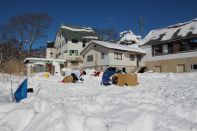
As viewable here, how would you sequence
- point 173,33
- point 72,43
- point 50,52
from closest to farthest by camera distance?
point 173,33, point 72,43, point 50,52

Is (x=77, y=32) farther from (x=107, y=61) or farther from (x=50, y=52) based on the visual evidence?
(x=107, y=61)

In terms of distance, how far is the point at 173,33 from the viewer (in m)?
28.4

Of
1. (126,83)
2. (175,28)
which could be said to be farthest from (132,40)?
(126,83)

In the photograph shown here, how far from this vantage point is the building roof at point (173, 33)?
86.4 feet

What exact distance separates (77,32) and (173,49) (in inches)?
849

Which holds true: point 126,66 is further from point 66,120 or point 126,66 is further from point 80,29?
point 66,120

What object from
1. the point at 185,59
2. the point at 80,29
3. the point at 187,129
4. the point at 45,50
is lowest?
the point at 187,129

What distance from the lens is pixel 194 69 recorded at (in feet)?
84.8

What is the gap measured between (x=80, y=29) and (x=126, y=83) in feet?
119

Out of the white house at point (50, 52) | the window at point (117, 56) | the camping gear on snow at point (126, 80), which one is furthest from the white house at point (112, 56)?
the white house at point (50, 52)

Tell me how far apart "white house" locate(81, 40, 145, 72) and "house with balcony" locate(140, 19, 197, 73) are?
145 centimetres

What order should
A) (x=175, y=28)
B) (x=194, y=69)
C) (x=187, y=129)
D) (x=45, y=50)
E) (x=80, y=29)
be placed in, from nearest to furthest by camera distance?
(x=187, y=129) → (x=194, y=69) → (x=175, y=28) → (x=80, y=29) → (x=45, y=50)

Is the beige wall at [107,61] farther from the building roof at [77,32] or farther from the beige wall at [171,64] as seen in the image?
the building roof at [77,32]

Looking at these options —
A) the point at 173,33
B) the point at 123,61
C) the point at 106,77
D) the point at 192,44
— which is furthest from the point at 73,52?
the point at 106,77
